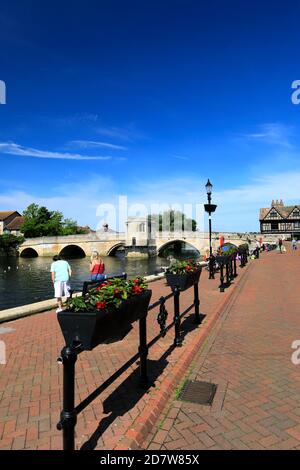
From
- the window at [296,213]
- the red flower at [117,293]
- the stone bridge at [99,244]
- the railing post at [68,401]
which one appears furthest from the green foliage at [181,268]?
the window at [296,213]

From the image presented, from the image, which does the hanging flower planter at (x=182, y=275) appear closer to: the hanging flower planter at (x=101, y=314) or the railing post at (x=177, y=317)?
the railing post at (x=177, y=317)

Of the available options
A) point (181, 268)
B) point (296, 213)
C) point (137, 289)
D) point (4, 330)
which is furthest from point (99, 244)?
point (137, 289)

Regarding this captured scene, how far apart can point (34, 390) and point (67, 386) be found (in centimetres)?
194

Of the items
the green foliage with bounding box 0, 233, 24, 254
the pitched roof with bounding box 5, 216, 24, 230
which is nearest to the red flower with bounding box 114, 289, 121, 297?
the green foliage with bounding box 0, 233, 24, 254

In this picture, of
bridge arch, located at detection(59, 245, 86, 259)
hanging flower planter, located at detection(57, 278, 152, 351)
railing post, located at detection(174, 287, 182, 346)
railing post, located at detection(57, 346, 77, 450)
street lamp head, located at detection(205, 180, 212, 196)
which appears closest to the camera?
railing post, located at detection(57, 346, 77, 450)

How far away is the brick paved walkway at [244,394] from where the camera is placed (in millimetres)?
3338

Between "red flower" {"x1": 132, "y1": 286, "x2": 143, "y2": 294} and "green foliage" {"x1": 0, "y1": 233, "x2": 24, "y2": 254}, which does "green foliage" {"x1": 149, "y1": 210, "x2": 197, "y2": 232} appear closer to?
"green foliage" {"x1": 0, "y1": 233, "x2": 24, "y2": 254}

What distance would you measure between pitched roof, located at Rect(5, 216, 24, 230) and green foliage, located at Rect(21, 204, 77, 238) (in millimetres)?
17997

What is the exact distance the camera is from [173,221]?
94.8m

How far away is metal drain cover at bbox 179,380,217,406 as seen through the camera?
13.6 feet

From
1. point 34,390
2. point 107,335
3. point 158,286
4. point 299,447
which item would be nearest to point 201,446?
point 299,447

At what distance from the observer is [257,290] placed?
493 inches

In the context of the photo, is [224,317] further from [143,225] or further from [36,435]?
[143,225]

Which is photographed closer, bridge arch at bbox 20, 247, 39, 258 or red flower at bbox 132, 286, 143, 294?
red flower at bbox 132, 286, 143, 294
